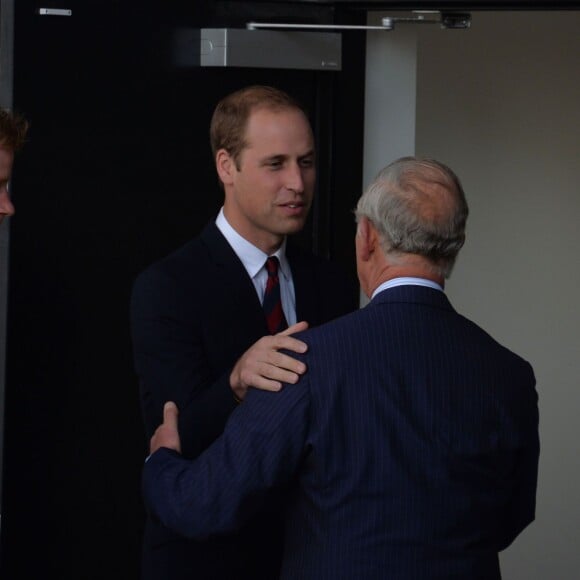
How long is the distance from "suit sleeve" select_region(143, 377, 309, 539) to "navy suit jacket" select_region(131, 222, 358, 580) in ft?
1.06

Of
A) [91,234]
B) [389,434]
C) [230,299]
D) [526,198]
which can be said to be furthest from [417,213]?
[526,198]

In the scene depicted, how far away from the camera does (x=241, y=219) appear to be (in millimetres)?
2654

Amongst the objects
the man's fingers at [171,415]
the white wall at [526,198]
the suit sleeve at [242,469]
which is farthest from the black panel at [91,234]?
the white wall at [526,198]

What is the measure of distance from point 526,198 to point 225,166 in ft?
8.60

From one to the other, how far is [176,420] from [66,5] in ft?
4.51

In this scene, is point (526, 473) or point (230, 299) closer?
point (526, 473)

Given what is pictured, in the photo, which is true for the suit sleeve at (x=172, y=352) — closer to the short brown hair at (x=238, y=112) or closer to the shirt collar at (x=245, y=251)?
the shirt collar at (x=245, y=251)

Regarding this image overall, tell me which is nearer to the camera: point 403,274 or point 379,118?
point 403,274

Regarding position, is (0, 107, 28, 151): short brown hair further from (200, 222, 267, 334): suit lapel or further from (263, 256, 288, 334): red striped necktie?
(263, 256, 288, 334): red striped necktie

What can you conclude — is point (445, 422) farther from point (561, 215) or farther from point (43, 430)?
point (561, 215)

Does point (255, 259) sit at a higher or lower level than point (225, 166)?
lower

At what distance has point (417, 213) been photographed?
2.01 meters

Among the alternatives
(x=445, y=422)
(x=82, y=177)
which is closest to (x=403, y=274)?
(x=445, y=422)

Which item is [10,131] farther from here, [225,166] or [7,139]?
[225,166]
